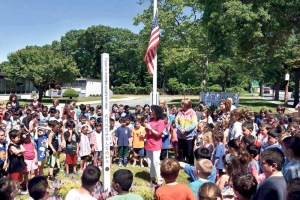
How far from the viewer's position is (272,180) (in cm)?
361

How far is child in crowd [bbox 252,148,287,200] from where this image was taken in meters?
3.48

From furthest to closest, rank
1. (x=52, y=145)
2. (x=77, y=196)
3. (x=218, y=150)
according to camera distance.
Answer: (x=52, y=145) < (x=218, y=150) < (x=77, y=196)

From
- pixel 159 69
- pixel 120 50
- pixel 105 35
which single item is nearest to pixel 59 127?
pixel 159 69

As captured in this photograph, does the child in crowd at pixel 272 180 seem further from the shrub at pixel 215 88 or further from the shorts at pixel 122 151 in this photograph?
Answer: the shrub at pixel 215 88

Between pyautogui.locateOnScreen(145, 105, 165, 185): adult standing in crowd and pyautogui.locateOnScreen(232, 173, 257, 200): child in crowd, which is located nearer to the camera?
pyautogui.locateOnScreen(232, 173, 257, 200): child in crowd

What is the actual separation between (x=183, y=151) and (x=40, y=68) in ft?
118

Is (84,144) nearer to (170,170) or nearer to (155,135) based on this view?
(155,135)

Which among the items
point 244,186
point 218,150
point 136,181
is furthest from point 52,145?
point 244,186

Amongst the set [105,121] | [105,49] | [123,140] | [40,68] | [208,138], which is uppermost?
[105,49]

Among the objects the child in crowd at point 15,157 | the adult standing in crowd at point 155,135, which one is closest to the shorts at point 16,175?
the child in crowd at point 15,157

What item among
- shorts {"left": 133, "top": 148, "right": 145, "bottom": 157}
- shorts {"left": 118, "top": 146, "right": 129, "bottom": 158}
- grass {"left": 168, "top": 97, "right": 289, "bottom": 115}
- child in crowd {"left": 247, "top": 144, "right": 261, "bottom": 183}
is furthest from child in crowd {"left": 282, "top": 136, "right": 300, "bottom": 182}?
grass {"left": 168, "top": 97, "right": 289, "bottom": 115}

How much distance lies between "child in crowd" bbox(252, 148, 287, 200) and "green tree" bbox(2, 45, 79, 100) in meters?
40.5

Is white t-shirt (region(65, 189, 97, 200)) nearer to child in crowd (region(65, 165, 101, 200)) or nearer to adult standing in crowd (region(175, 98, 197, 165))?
child in crowd (region(65, 165, 101, 200))

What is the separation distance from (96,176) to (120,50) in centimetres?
7488
